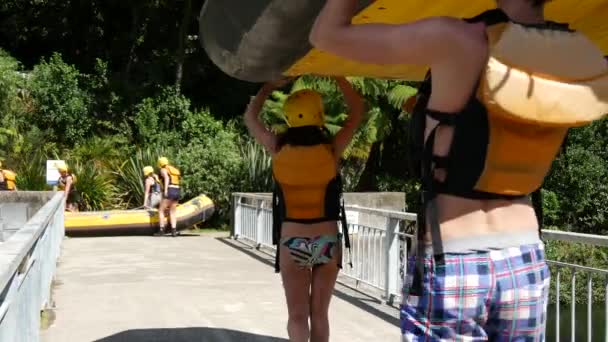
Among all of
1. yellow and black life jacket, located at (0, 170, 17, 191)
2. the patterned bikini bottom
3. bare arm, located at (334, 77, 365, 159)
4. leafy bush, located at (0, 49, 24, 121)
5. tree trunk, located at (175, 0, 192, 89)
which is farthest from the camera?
tree trunk, located at (175, 0, 192, 89)

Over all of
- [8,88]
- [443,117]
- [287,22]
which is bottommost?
[443,117]

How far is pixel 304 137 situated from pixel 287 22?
1.17 m

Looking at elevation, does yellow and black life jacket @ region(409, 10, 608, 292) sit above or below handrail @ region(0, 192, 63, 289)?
above

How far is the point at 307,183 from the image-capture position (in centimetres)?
418

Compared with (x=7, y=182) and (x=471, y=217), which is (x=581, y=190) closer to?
(x=7, y=182)

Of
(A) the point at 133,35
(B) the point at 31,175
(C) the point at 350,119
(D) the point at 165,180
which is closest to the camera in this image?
(C) the point at 350,119

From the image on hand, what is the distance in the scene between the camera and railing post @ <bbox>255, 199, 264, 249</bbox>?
1362 cm

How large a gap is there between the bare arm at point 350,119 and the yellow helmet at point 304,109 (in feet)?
0.44

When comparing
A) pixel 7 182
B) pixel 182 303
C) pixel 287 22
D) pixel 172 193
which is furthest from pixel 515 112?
pixel 7 182

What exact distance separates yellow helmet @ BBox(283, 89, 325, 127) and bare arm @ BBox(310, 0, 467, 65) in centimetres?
195

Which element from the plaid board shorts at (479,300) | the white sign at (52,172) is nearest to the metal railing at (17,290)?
the plaid board shorts at (479,300)

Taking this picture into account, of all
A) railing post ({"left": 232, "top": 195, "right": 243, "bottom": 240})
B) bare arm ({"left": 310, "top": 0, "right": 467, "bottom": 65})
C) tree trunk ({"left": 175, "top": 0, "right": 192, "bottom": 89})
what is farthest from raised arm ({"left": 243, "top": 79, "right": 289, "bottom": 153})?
tree trunk ({"left": 175, "top": 0, "right": 192, "bottom": 89})

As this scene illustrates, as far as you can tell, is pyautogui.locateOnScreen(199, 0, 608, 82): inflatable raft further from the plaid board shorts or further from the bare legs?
the plaid board shorts

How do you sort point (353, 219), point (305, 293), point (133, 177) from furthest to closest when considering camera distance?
1. point (133, 177)
2. point (353, 219)
3. point (305, 293)
